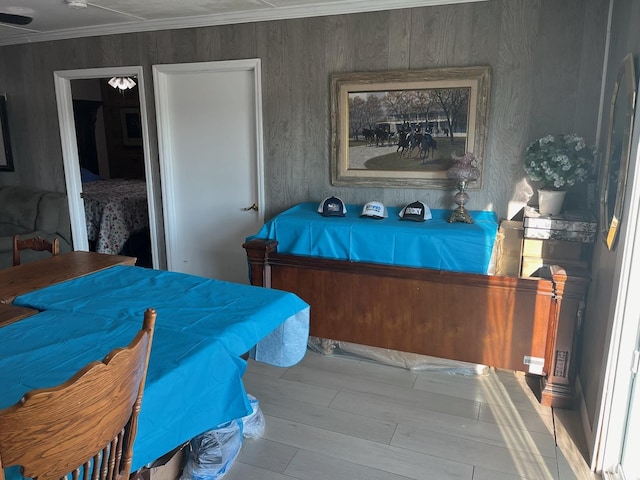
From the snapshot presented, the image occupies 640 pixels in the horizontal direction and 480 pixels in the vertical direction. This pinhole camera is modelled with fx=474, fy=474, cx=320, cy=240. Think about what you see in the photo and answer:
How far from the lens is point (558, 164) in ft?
8.89

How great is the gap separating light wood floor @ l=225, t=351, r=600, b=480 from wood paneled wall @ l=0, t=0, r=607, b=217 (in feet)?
4.06

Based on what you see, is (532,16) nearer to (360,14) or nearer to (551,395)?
(360,14)

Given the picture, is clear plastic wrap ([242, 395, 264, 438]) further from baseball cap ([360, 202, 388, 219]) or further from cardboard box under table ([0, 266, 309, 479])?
baseball cap ([360, 202, 388, 219])

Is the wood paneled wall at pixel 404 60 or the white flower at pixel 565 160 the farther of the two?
the wood paneled wall at pixel 404 60

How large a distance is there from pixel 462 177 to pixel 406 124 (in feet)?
1.85

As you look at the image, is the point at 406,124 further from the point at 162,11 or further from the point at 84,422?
the point at 84,422

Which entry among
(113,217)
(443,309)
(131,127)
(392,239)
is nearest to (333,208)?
(392,239)

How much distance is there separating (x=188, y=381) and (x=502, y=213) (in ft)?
8.05

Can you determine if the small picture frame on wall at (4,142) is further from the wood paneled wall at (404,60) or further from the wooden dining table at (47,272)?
the wooden dining table at (47,272)

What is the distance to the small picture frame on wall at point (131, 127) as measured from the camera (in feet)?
23.5

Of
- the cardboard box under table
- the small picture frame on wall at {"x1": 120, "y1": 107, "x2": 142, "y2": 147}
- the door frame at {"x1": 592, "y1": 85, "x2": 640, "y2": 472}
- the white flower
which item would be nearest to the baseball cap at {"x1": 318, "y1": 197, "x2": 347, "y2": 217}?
the cardboard box under table

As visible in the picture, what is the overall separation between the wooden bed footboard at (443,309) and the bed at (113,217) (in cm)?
235

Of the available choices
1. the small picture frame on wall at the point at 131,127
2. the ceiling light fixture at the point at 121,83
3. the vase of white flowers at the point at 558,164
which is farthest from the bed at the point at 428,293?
the small picture frame on wall at the point at 131,127

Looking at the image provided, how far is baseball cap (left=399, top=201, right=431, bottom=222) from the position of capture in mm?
3043
